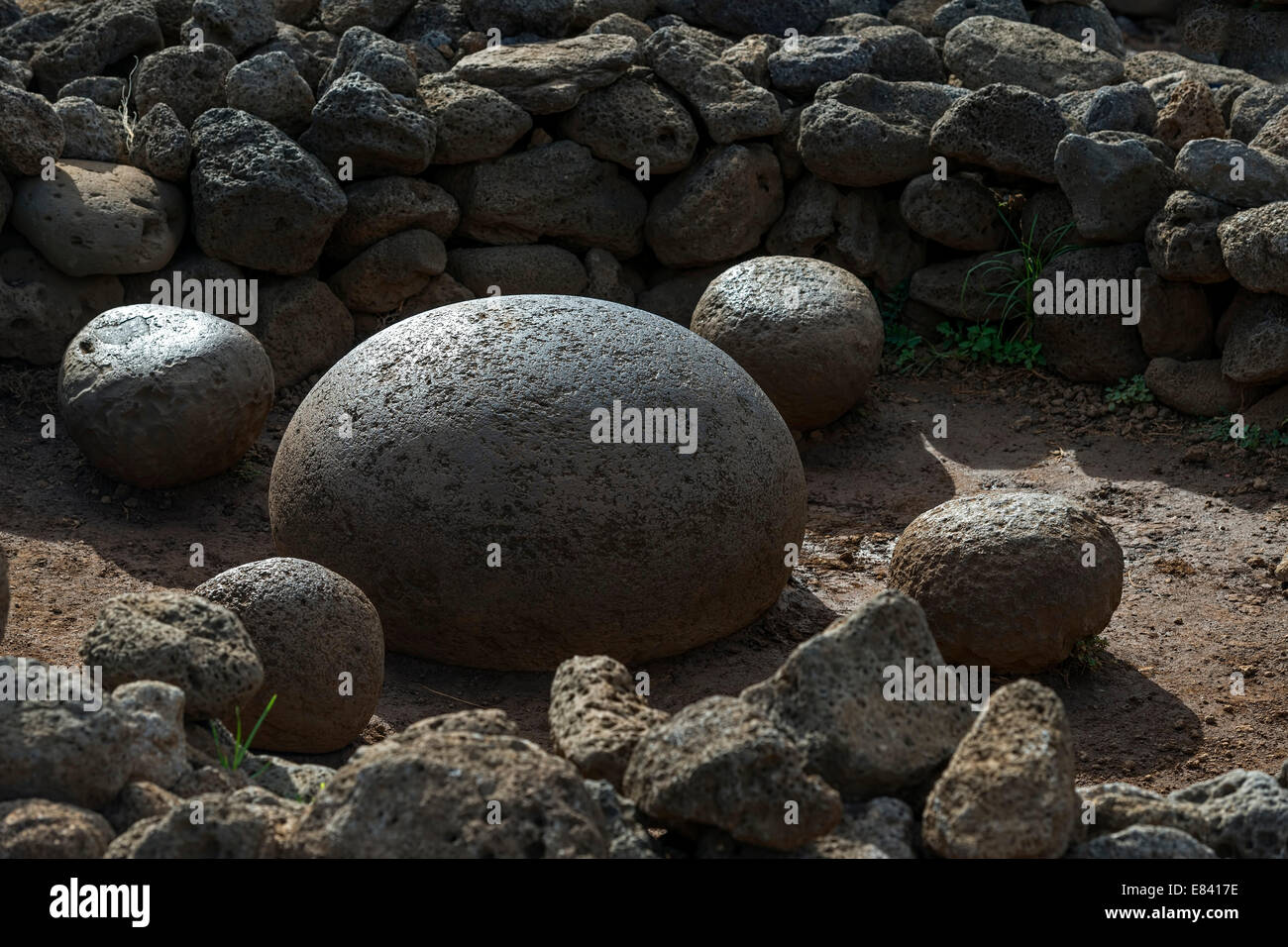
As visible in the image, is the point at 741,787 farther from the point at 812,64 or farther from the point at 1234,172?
the point at 812,64

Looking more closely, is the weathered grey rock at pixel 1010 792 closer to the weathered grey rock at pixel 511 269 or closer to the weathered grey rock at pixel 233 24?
the weathered grey rock at pixel 511 269

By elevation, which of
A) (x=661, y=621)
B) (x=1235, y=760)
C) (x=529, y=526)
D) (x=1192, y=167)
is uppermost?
(x=1192, y=167)

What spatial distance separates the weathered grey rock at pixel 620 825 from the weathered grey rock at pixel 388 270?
5828 millimetres

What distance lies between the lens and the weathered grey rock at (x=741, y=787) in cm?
297

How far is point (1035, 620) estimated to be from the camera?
18.2 ft

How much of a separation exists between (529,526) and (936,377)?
443cm

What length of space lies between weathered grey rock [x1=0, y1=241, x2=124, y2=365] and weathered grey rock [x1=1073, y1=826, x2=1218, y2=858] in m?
6.22

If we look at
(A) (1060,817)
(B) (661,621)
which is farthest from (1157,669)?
(A) (1060,817)

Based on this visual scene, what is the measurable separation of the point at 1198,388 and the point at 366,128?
4952mm

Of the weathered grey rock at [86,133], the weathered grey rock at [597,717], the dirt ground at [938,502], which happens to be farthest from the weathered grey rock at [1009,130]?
the weathered grey rock at [597,717]

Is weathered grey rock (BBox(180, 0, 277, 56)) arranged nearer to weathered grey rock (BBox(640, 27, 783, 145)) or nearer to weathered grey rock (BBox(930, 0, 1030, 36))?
weathered grey rock (BBox(640, 27, 783, 145))
